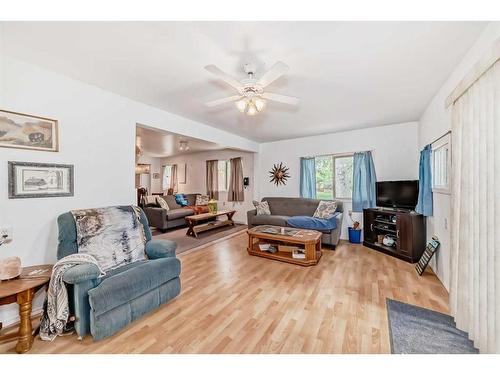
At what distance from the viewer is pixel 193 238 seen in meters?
4.66

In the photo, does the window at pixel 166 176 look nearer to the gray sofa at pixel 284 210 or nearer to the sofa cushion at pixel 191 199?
the sofa cushion at pixel 191 199

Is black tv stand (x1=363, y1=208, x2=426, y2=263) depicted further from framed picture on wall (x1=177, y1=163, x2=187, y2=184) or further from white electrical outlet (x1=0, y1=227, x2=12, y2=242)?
framed picture on wall (x1=177, y1=163, x2=187, y2=184)

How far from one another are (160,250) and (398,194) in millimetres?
3986

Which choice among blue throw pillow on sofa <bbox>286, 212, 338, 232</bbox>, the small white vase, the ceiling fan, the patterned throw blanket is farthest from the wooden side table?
blue throw pillow on sofa <bbox>286, 212, 338, 232</bbox>

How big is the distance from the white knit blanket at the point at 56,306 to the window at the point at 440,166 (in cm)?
390

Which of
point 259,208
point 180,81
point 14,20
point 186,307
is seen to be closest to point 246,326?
point 186,307

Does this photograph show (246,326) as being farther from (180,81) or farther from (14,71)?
(14,71)

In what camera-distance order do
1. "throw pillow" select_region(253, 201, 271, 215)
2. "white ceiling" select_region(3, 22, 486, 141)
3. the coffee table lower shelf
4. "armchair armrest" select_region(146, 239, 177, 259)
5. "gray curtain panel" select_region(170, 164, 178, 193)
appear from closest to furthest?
1. "white ceiling" select_region(3, 22, 486, 141)
2. "armchair armrest" select_region(146, 239, 177, 259)
3. the coffee table lower shelf
4. "throw pillow" select_region(253, 201, 271, 215)
5. "gray curtain panel" select_region(170, 164, 178, 193)

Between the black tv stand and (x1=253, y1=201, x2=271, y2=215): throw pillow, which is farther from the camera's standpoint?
(x1=253, y1=201, x2=271, y2=215): throw pillow

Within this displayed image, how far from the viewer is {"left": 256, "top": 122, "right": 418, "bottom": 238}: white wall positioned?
12.8 ft

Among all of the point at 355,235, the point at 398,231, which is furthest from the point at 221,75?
the point at 355,235

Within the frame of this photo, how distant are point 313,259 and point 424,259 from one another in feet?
4.84

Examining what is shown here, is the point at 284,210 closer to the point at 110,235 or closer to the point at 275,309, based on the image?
the point at 275,309

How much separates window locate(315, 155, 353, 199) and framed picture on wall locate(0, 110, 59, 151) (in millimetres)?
4728
